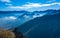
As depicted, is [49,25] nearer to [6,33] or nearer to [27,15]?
[27,15]

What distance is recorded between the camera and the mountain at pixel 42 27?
335 cm

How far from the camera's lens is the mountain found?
3.35 metres

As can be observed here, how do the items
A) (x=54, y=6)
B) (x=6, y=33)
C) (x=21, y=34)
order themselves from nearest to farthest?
(x=6, y=33), (x=21, y=34), (x=54, y=6)

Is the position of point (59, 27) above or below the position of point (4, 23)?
below

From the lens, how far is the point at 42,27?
Answer: 11.1 feet

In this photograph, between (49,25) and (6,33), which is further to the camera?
(49,25)

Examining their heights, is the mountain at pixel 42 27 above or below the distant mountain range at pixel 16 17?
below

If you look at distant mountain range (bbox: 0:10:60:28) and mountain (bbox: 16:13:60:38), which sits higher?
distant mountain range (bbox: 0:10:60:28)

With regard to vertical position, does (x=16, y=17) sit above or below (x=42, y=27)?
above

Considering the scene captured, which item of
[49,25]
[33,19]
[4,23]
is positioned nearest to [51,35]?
[49,25]

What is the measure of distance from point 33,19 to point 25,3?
1.14 feet

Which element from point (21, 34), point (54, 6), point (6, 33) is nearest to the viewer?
point (6, 33)

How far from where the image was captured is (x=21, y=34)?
3.23 m

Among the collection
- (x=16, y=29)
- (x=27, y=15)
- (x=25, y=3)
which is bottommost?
(x=16, y=29)
